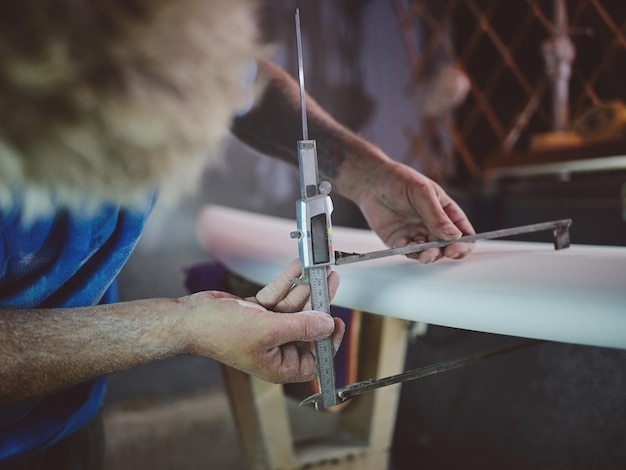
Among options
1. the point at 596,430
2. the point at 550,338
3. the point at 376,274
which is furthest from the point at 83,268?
the point at 596,430

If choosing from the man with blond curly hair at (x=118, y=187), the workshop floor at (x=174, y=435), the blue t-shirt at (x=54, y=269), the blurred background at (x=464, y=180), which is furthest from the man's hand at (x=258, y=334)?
the workshop floor at (x=174, y=435)

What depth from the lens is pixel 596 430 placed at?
0.58 meters

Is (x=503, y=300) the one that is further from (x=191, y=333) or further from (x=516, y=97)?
(x=516, y=97)

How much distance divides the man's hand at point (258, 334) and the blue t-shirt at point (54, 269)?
0.36 ft

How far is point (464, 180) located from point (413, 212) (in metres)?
0.98

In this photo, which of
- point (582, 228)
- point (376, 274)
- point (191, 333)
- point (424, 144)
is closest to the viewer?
point (191, 333)

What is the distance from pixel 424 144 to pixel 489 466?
0.95 m

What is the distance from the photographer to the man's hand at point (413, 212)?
52 cm

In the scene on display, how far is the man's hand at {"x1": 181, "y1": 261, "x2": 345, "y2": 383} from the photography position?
0.37m

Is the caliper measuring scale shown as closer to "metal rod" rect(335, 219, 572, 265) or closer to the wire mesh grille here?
"metal rod" rect(335, 219, 572, 265)

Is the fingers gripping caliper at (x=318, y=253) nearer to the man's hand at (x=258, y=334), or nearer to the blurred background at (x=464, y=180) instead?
the man's hand at (x=258, y=334)

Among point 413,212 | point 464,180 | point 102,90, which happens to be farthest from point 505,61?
point 102,90

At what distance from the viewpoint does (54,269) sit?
1.42 ft

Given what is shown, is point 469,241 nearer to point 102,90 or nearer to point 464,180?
point 102,90
